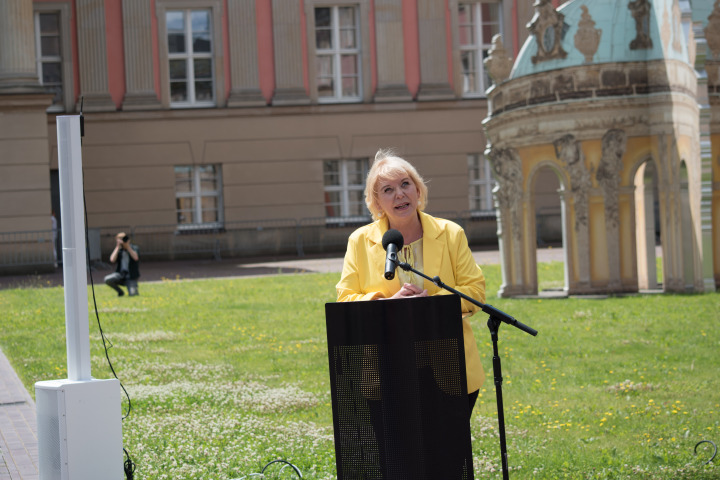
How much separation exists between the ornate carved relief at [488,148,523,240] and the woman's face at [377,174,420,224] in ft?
A: 45.1

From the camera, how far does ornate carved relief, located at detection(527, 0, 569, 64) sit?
1819 centimetres

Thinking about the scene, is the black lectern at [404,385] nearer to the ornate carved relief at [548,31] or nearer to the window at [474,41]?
the ornate carved relief at [548,31]

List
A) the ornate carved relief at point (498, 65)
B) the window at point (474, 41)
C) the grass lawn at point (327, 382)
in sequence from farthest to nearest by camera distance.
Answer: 1. the window at point (474, 41)
2. the ornate carved relief at point (498, 65)
3. the grass lawn at point (327, 382)

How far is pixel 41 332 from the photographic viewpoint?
15.6 meters

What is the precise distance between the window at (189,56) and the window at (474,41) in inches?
361

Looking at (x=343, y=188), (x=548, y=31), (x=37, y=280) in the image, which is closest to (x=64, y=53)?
(x=343, y=188)

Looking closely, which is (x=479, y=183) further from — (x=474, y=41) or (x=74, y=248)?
(x=74, y=248)

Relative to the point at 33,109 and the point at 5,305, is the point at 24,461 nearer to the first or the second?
the point at 5,305

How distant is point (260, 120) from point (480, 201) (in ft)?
27.9

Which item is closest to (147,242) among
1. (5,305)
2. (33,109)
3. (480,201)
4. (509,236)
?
(33,109)

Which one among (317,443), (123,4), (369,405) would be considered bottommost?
(317,443)

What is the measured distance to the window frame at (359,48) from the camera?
119 feet

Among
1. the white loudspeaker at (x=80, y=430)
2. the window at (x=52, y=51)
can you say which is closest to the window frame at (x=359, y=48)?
the window at (x=52, y=51)

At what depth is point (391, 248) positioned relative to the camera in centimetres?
459
